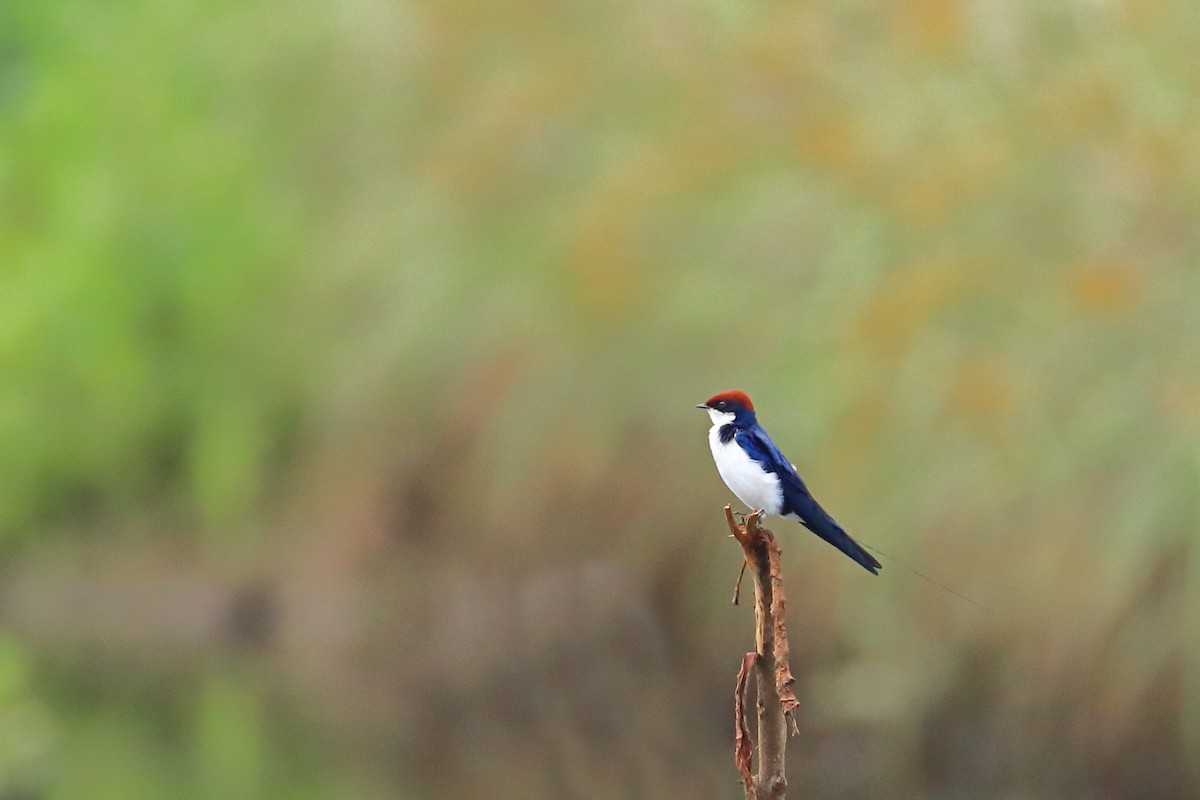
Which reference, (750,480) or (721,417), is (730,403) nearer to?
(721,417)

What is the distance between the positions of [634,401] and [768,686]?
561 centimetres

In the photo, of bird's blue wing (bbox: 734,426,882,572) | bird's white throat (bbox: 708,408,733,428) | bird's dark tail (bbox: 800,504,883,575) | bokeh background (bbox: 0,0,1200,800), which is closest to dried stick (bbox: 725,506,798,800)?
bird's dark tail (bbox: 800,504,883,575)

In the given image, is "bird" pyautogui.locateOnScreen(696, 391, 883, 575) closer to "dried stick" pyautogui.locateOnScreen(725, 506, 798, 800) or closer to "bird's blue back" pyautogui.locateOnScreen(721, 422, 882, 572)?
"bird's blue back" pyautogui.locateOnScreen(721, 422, 882, 572)

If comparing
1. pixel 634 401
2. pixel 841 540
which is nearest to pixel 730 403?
pixel 841 540

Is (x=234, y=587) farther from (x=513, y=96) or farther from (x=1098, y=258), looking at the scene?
(x=1098, y=258)

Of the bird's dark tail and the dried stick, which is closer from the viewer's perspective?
the dried stick

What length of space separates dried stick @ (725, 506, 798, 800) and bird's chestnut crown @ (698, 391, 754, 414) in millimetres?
692

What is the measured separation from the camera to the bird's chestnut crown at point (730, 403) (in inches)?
110

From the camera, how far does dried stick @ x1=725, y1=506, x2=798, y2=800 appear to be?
1.76m

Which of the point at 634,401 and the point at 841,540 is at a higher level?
the point at 634,401

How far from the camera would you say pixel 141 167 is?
11453mm

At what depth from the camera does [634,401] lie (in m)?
7.46

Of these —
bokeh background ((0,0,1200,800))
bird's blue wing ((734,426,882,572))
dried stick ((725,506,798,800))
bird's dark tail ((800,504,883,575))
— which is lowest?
dried stick ((725,506,798,800))

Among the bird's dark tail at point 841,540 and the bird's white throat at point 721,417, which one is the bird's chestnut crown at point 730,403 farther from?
the bird's dark tail at point 841,540
